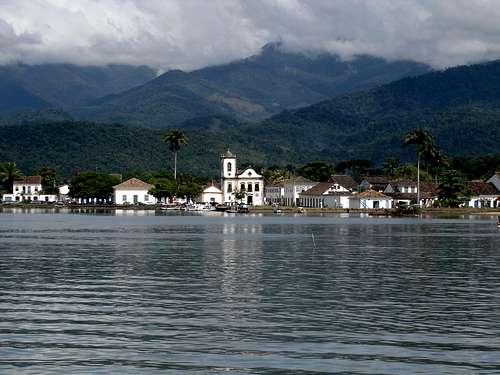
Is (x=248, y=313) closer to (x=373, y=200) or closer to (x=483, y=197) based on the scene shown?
(x=373, y=200)

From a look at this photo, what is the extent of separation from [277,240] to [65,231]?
26.1m

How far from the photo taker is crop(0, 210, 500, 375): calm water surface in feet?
76.4

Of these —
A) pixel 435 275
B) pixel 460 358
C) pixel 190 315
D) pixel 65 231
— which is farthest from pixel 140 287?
pixel 65 231

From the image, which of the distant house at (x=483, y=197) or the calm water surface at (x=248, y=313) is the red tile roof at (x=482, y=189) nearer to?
the distant house at (x=483, y=197)

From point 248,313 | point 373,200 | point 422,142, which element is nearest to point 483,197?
point 422,142

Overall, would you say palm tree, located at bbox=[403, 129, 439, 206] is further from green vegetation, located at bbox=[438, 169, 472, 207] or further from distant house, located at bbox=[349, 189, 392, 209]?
distant house, located at bbox=[349, 189, 392, 209]

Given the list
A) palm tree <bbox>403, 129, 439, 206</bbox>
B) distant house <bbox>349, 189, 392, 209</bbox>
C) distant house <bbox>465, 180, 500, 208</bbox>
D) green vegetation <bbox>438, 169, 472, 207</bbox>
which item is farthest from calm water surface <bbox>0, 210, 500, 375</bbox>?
distant house <bbox>465, 180, 500, 208</bbox>

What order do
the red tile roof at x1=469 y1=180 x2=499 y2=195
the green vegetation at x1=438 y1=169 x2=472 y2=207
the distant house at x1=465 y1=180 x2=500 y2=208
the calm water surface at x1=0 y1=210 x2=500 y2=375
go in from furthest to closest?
1. the red tile roof at x1=469 y1=180 x2=499 y2=195
2. the distant house at x1=465 y1=180 x2=500 y2=208
3. the green vegetation at x1=438 y1=169 x2=472 y2=207
4. the calm water surface at x1=0 y1=210 x2=500 y2=375

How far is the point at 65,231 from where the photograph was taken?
93.1 meters

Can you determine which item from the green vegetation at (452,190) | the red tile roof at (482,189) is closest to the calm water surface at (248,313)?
the green vegetation at (452,190)

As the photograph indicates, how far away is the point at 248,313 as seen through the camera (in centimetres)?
3125

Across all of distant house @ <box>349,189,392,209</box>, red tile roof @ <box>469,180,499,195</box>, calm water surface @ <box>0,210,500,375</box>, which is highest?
red tile roof @ <box>469,180,499,195</box>

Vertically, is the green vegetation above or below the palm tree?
below

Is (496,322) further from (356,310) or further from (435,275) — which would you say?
(435,275)
